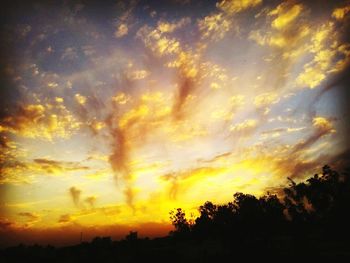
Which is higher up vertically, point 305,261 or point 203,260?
point 203,260

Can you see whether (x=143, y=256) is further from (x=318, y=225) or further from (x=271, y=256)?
(x=318, y=225)

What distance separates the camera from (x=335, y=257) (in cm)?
3334

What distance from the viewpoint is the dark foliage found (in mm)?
43812

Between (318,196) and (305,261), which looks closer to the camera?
(305,261)

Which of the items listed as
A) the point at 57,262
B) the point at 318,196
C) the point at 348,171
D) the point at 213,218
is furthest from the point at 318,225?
the point at 57,262

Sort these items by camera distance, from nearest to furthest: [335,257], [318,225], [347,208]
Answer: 1. [335,257]
2. [347,208]
3. [318,225]

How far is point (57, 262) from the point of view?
56562 millimetres

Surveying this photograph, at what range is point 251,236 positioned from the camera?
64.5 meters

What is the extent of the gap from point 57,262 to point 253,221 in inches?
3163

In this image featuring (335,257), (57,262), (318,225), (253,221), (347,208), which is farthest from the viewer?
(253,221)

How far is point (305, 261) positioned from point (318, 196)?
211 feet

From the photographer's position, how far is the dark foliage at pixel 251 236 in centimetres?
4381

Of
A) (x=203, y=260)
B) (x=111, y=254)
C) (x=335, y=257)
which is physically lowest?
(x=335, y=257)

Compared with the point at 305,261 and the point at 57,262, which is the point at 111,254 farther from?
the point at 305,261
